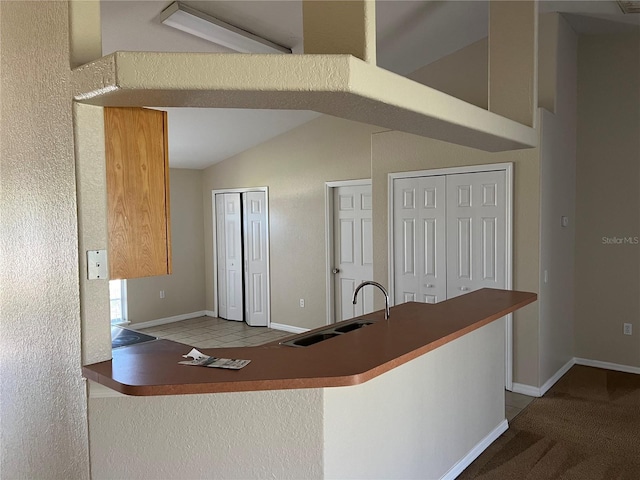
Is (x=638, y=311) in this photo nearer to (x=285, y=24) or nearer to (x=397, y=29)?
(x=397, y=29)

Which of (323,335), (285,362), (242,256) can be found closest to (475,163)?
(323,335)

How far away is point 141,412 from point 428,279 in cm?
327

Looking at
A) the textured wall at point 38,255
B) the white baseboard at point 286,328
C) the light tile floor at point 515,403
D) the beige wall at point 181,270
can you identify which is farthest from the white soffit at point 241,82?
the beige wall at point 181,270

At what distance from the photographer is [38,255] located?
2.20m

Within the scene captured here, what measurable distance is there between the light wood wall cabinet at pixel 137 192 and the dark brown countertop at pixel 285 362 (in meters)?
0.39

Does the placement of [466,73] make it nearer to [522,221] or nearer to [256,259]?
[522,221]

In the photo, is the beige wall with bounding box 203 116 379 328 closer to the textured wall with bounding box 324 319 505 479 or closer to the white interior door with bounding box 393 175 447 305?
the white interior door with bounding box 393 175 447 305

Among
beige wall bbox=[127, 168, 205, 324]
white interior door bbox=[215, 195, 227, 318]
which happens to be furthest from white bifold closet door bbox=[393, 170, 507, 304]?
beige wall bbox=[127, 168, 205, 324]

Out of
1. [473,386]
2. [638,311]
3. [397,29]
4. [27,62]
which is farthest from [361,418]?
[638,311]

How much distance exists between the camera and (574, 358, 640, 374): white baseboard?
475 centimetres

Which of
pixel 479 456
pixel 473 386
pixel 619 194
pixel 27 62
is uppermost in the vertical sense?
pixel 27 62

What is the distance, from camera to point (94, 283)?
2027 millimetres

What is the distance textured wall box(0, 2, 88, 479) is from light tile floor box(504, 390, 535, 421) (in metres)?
3.02

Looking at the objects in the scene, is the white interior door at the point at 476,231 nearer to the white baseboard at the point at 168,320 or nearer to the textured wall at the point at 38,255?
the textured wall at the point at 38,255
